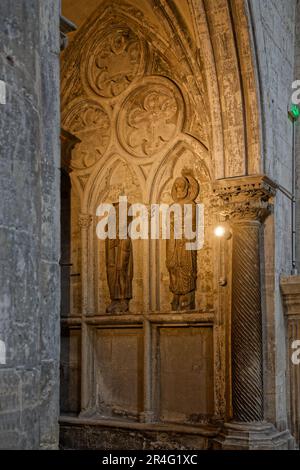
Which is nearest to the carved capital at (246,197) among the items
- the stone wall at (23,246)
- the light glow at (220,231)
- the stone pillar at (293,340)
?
the light glow at (220,231)

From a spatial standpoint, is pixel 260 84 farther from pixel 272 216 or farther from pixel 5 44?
pixel 5 44

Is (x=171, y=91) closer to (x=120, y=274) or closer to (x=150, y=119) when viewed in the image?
(x=150, y=119)

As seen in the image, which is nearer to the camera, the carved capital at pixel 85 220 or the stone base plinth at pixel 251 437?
the stone base plinth at pixel 251 437

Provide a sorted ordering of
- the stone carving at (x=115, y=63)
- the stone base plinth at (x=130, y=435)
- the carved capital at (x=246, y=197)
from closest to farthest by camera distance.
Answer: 1. the carved capital at (x=246, y=197)
2. the stone base plinth at (x=130, y=435)
3. the stone carving at (x=115, y=63)

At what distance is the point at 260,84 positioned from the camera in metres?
6.91

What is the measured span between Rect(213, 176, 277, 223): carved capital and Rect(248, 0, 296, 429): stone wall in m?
0.15

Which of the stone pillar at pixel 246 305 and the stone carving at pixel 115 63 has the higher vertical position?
the stone carving at pixel 115 63

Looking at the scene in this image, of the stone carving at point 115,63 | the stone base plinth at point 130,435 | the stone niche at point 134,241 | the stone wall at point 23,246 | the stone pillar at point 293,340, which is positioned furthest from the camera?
the stone carving at point 115,63

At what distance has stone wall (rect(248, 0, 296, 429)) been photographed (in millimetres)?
6879

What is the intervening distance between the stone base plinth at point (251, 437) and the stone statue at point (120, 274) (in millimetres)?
2116

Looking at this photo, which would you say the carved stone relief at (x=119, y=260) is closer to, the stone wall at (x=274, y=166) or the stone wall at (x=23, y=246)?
the stone wall at (x=274, y=166)

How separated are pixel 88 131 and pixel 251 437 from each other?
4.24 m

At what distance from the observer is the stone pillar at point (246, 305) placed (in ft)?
22.1
